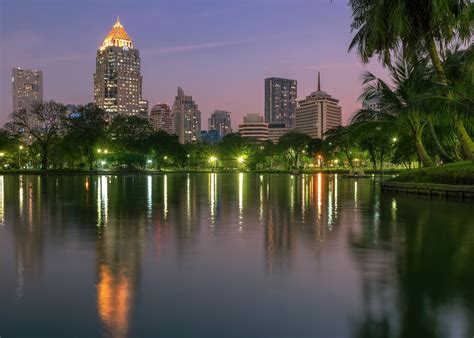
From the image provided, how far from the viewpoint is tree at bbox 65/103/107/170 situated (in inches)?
3497

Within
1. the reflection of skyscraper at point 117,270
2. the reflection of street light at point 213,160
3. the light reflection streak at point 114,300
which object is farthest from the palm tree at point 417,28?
the reflection of street light at point 213,160

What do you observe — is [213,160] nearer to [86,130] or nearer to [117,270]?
[86,130]

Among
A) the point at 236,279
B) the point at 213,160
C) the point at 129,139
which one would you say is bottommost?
the point at 236,279

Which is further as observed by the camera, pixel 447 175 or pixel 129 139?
pixel 129 139

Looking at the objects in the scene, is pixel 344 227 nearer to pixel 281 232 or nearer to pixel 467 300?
pixel 281 232

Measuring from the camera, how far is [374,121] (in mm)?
33719

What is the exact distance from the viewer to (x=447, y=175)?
87.6ft

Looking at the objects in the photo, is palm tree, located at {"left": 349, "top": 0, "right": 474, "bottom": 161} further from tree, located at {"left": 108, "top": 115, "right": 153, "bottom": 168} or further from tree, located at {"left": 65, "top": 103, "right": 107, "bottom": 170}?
tree, located at {"left": 108, "top": 115, "right": 153, "bottom": 168}

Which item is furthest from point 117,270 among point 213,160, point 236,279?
point 213,160

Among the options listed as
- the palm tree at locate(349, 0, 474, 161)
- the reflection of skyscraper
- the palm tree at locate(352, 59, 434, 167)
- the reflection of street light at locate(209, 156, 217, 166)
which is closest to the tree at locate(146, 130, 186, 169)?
the reflection of street light at locate(209, 156, 217, 166)

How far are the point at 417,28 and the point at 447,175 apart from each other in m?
8.52

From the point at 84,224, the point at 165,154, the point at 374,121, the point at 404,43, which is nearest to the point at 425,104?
the point at 404,43

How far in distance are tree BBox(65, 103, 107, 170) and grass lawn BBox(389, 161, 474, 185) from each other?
68.2 meters

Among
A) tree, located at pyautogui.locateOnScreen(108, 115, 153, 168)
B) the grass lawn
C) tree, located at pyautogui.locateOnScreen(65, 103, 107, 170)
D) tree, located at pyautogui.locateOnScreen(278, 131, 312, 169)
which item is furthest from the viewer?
tree, located at pyautogui.locateOnScreen(278, 131, 312, 169)
